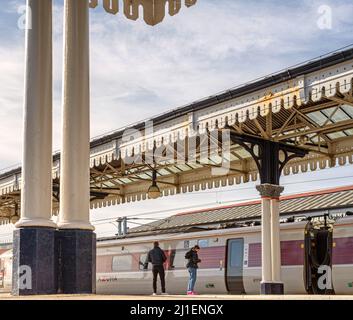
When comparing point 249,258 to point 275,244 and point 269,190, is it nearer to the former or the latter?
point 275,244

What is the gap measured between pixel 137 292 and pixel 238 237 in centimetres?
502

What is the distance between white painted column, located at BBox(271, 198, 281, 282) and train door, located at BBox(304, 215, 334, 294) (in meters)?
2.47

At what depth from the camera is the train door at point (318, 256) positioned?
18250 millimetres

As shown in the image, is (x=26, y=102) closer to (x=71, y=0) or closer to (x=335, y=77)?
(x=71, y=0)

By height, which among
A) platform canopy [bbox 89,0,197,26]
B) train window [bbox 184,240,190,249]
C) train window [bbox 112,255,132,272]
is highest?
platform canopy [bbox 89,0,197,26]

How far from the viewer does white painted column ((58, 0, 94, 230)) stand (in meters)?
8.66

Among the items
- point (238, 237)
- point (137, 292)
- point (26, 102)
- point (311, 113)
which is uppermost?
point (311, 113)

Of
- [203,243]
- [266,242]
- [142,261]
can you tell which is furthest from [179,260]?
[266,242]

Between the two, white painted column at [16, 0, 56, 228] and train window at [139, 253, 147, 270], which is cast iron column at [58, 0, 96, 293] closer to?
white painted column at [16, 0, 56, 228]

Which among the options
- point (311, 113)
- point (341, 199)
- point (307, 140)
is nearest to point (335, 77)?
point (311, 113)

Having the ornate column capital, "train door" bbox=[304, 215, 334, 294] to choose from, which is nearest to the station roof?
"train door" bbox=[304, 215, 334, 294]

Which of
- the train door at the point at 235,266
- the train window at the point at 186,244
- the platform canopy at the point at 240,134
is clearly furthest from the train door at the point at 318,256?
the train window at the point at 186,244
